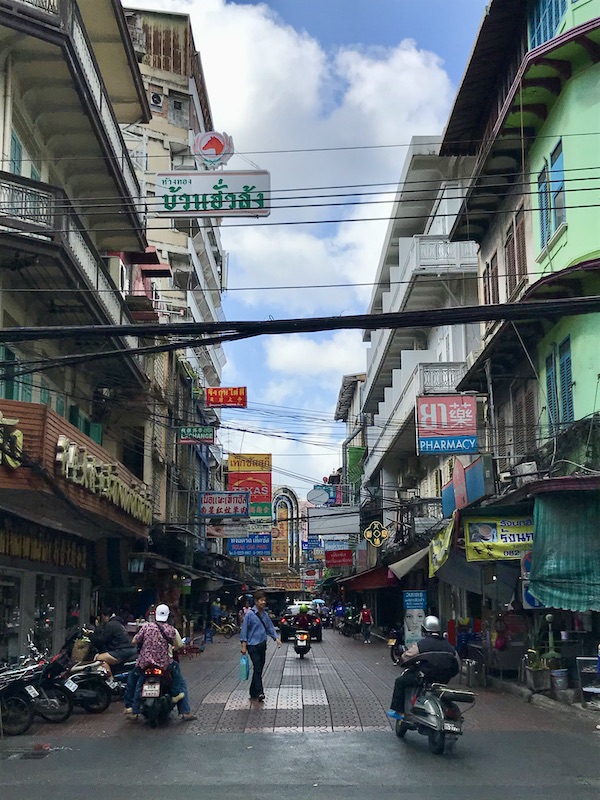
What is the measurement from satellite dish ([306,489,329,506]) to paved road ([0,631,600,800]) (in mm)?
38811

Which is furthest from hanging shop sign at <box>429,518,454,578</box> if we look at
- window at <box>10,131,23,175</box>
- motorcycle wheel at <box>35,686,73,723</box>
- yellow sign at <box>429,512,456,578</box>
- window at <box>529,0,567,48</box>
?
window at <box>10,131,23,175</box>

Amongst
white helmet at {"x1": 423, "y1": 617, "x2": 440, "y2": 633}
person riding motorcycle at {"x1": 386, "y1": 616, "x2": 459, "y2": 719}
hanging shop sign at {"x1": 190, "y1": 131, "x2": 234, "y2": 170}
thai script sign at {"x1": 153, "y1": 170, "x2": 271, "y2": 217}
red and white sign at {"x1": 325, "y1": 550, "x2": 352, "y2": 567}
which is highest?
hanging shop sign at {"x1": 190, "y1": 131, "x2": 234, "y2": 170}

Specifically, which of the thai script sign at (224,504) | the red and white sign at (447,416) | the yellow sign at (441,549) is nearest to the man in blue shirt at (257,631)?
the yellow sign at (441,549)

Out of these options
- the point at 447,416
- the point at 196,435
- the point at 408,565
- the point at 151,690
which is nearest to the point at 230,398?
the point at 196,435

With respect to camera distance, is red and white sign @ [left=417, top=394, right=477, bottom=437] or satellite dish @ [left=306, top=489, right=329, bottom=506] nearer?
red and white sign @ [left=417, top=394, right=477, bottom=437]

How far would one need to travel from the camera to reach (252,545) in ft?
147

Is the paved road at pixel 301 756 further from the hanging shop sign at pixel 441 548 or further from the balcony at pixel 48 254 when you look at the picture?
the balcony at pixel 48 254

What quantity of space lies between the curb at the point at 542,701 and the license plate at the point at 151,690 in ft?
20.0

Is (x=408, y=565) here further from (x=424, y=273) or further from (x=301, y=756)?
(x=301, y=756)

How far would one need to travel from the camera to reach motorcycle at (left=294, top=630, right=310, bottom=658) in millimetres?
29641

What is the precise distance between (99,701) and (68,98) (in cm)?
1189

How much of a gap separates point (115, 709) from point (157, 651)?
2610mm

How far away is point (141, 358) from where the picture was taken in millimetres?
27391

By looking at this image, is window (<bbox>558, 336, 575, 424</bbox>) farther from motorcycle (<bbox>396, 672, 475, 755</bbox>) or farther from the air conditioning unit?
the air conditioning unit
